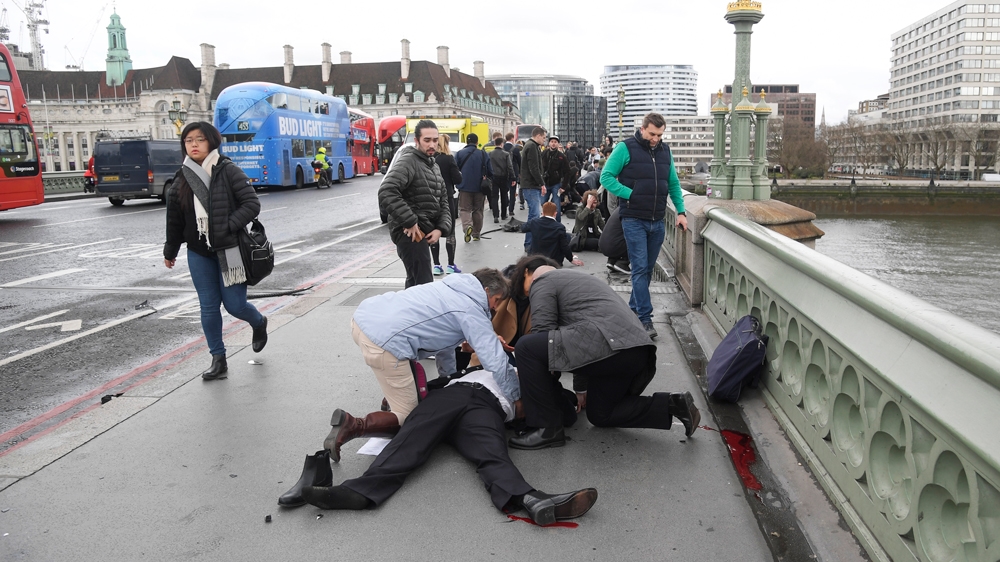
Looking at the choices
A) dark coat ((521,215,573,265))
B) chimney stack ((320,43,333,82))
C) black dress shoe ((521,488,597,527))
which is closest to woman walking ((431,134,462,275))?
dark coat ((521,215,573,265))

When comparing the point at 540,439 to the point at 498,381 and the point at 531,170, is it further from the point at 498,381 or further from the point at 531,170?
the point at 531,170

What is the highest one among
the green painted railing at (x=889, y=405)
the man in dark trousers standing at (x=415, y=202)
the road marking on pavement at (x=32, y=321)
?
the man in dark trousers standing at (x=415, y=202)

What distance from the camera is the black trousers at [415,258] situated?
22.0ft

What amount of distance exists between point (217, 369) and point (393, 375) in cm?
213

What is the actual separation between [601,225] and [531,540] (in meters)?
10.3

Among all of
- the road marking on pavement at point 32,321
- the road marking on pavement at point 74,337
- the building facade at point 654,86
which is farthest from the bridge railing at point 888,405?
the building facade at point 654,86

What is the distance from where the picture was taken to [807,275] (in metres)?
3.89

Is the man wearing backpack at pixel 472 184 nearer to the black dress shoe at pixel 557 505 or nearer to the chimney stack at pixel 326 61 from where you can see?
the black dress shoe at pixel 557 505

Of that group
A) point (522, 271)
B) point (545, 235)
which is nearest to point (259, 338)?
point (522, 271)

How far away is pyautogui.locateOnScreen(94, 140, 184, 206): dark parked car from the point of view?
23531 millimetres

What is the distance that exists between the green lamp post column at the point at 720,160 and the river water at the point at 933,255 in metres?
6.12

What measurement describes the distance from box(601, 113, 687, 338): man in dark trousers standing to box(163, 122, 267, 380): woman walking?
301 cm

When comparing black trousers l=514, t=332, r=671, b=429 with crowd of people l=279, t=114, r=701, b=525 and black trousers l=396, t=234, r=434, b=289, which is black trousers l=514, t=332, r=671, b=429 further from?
black trousers l=396, t=234, r=434, b=289

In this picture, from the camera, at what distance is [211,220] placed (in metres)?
5.46
